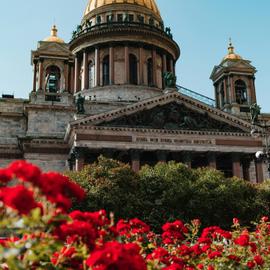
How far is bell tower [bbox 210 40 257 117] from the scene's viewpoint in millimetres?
47438

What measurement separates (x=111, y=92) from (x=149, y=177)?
23.6 meters

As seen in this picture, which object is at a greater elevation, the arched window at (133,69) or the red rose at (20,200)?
the arched window at (133,69)

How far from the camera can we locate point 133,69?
5356 centimetres

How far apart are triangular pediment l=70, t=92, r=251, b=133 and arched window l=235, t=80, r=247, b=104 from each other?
9.08m

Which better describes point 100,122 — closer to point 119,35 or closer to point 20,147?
point 20,147

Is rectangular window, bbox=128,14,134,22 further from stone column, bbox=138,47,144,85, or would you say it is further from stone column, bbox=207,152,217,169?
stone column, bbox=207,152,217,169

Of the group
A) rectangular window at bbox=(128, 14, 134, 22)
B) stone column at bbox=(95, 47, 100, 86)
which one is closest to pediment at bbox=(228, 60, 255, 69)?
rectangular window at bbox=(128, 14, 134, 22)

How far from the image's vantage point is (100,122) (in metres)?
36.2

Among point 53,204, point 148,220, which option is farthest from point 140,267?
point 148,220

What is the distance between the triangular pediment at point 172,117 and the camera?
3691cm

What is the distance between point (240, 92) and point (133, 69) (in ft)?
41.2

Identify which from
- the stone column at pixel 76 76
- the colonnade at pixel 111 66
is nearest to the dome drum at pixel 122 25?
the colonnade at pixel 111 66

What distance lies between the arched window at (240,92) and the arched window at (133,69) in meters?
11.2

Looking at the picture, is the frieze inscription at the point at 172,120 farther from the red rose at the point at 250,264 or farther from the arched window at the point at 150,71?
the red rose at the point at 250,264
